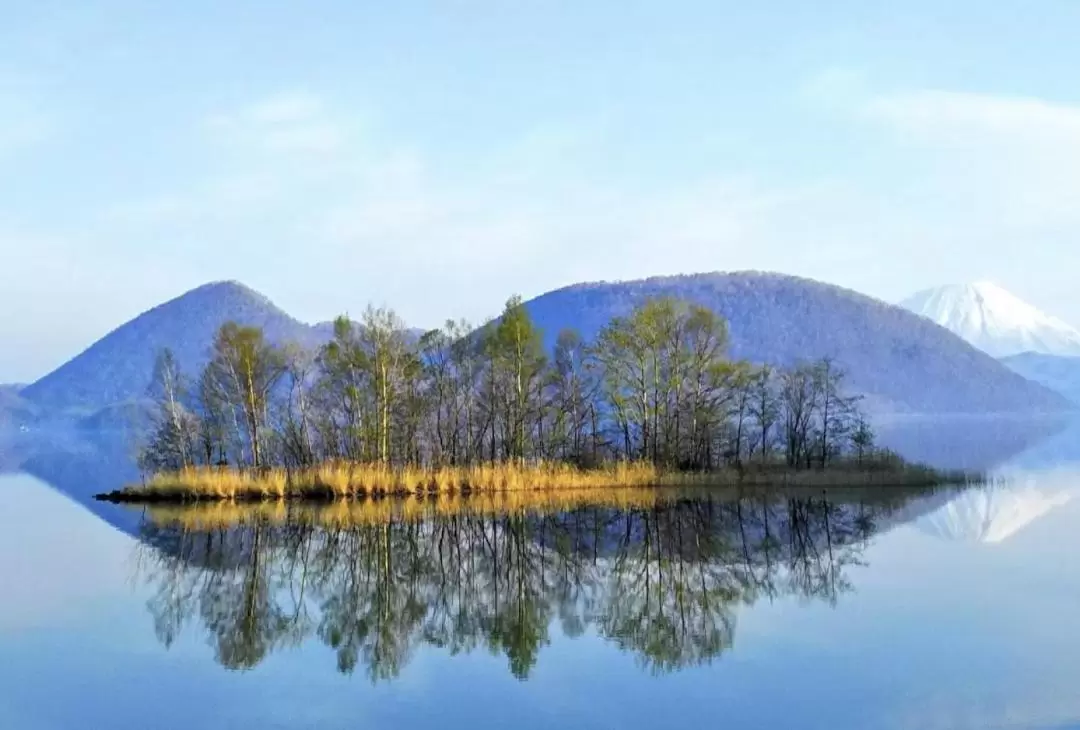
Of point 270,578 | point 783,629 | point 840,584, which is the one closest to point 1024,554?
point 840,584

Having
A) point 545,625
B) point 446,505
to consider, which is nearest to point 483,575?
point 545,625

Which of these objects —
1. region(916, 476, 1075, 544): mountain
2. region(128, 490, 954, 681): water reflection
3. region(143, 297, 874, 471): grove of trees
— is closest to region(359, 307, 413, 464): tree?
region(143, 297, 874, 471): grove of trees

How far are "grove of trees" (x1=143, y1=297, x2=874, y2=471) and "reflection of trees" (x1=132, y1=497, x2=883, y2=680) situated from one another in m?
11.6

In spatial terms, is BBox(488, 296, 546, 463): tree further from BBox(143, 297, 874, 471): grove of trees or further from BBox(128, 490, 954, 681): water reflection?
BBox(128, 490, 954, 681): water reflection

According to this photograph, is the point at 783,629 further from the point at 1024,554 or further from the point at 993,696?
the point at 1024,554

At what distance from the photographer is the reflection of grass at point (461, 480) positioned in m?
34.9

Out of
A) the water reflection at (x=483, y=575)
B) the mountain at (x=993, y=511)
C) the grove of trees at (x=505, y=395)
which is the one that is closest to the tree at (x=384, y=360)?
the grove of trees at (x=505, y=395)

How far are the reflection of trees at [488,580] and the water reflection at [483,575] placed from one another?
1.8 inches

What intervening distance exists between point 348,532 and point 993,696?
1728 centimetres

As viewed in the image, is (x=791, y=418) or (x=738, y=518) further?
(x=791, y=418)

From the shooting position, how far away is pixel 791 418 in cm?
4444

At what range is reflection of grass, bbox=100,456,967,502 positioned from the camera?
34938mm

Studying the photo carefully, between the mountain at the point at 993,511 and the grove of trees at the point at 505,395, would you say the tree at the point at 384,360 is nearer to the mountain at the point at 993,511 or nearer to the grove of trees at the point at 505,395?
the grove of trees at the point at 505,395

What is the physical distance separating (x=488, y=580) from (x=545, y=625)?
13.2ft
